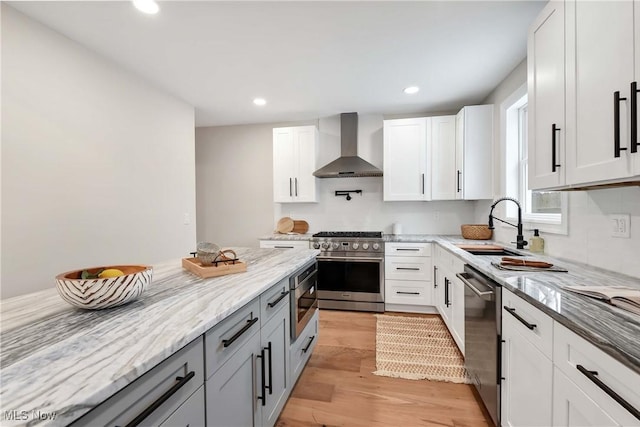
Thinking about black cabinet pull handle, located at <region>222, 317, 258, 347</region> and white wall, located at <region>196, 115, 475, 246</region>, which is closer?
black cabinet pull handle, located at <region>222, 317, 258, 347</region>

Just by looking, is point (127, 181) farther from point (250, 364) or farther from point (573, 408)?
point (573, 408)

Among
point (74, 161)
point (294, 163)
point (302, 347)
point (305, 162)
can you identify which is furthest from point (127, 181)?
point (302, 347)

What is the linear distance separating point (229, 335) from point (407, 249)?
8.85ft

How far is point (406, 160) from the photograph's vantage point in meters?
3.62

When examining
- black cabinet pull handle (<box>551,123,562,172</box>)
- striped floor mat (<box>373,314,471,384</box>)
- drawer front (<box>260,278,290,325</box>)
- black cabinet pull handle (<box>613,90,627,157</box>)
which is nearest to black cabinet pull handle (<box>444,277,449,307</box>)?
striped floor mat (<box>373,314,471,384</box>)

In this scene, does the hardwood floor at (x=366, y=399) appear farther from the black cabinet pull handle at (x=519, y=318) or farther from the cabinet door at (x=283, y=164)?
the cabinet door at (x=283, y=164)

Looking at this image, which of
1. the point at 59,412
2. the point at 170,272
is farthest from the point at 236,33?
the point at 59,412

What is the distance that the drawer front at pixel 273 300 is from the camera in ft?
4.47

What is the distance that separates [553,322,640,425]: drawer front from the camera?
706mm

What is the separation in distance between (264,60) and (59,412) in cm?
266

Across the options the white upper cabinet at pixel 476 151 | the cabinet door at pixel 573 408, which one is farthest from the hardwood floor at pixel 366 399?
the white upper cabinet at pixel 476 151

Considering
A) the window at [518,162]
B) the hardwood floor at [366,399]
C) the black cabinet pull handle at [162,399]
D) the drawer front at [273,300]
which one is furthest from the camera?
the window at [518,162]

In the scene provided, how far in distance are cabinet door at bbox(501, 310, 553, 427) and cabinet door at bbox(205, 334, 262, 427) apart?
1204mm

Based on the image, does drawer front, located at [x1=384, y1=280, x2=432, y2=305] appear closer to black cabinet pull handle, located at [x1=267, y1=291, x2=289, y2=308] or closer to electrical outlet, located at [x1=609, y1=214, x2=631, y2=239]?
electrical outlet, located at [x1=609, y1=214, x2=631, y2=239]
